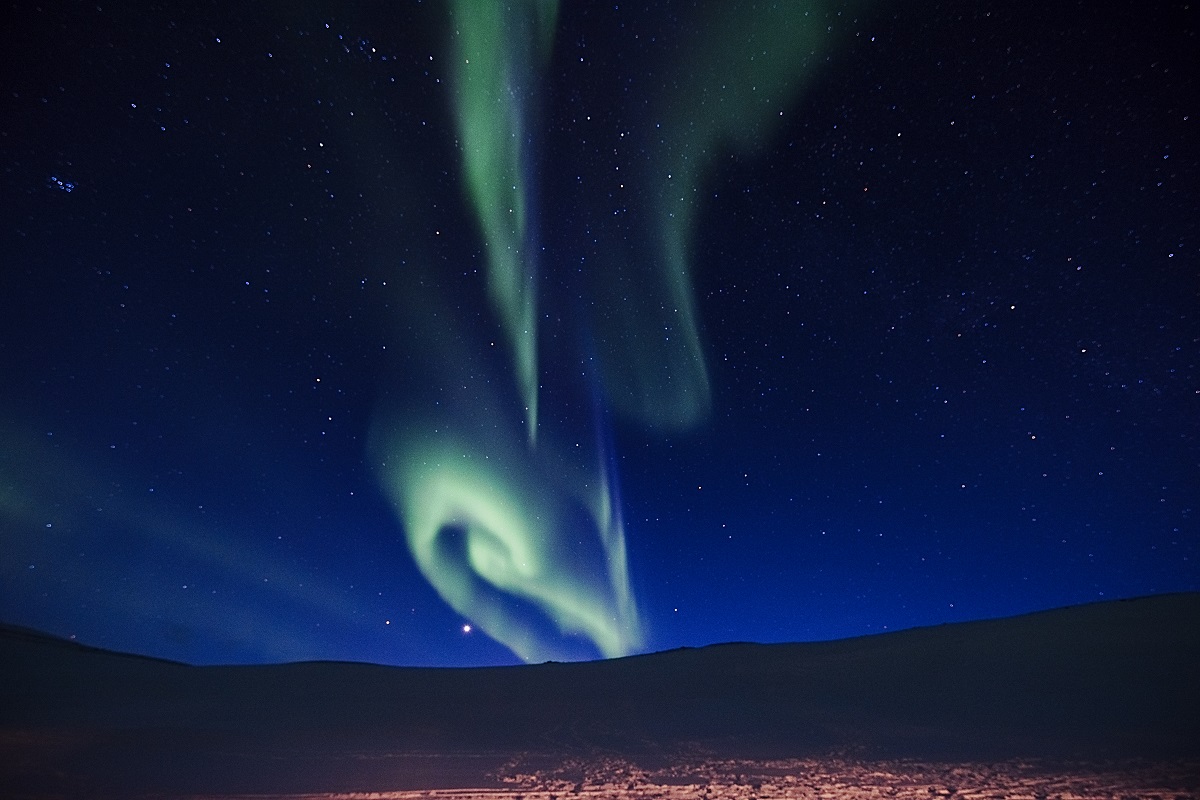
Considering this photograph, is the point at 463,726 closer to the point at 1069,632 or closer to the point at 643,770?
the point at 643,770

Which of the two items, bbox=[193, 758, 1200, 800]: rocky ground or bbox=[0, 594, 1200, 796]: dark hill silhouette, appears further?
bbox=[0, 594, 1200, 796]: dark hill silhouette

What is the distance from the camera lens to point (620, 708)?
6.34 m

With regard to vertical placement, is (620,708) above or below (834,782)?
above

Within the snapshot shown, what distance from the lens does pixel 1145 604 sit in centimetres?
959

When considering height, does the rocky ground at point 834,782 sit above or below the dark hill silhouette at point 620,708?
below

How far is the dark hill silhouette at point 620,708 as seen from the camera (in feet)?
14.0

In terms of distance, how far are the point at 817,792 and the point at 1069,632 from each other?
7.57m

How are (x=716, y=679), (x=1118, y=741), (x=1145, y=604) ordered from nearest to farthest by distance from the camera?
(x=1118, y=741)
(x=716, y=679)
(x=1145, y=604)

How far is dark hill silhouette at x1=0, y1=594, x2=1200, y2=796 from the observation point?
169 inches

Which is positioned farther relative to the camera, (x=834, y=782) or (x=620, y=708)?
(x=620, y=708)

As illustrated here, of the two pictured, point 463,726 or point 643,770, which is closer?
point 643,770

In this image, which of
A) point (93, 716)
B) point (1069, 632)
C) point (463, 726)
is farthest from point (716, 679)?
point (93, 716)

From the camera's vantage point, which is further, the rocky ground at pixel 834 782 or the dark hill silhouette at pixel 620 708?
the dark hill silhouette at pixel 620 708

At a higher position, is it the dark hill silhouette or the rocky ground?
the dark hill silhouette
